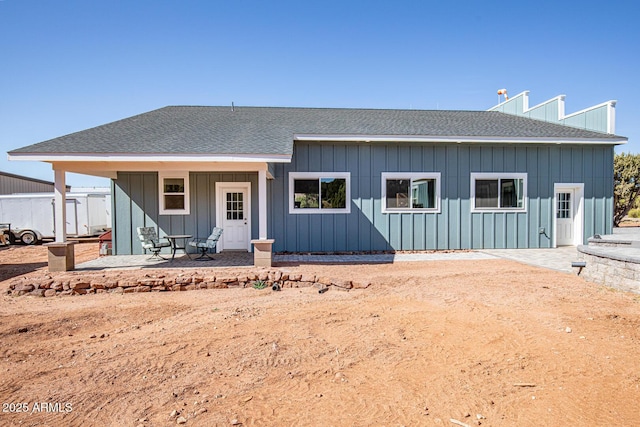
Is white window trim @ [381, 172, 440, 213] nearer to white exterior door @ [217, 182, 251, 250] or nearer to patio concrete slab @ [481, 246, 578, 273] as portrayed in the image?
patio concrete slab @ [481, 246, 578, 273]

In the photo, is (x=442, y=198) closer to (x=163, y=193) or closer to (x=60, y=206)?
(x=163, y=193)

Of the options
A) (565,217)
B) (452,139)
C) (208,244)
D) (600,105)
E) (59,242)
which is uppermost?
(600,105)

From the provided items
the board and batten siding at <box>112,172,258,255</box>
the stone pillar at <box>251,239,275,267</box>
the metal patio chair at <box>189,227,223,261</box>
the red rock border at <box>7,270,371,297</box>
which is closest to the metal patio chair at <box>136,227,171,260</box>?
the board and batten siding at <box>112,172,258,255</box>

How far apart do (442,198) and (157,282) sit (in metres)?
8.41

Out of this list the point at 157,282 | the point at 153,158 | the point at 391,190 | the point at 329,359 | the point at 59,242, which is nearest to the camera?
the point at 329,359

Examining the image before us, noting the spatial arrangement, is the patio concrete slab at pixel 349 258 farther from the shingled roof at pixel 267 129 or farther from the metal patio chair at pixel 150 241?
the shingled roof at pixel 267 129

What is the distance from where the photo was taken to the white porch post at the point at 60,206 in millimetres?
7941

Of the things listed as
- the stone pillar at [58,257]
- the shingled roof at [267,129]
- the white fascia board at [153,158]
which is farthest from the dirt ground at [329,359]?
the shingled roof at [267,129]

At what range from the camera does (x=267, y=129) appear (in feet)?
35.0

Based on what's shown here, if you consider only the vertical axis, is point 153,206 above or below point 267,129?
below

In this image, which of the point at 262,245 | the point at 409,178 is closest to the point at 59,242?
the point at 262,245

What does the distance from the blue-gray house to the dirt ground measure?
15.2ft

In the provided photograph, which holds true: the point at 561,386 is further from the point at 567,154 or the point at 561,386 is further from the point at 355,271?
the point at 567,154

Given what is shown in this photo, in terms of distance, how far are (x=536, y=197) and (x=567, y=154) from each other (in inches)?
68.5
